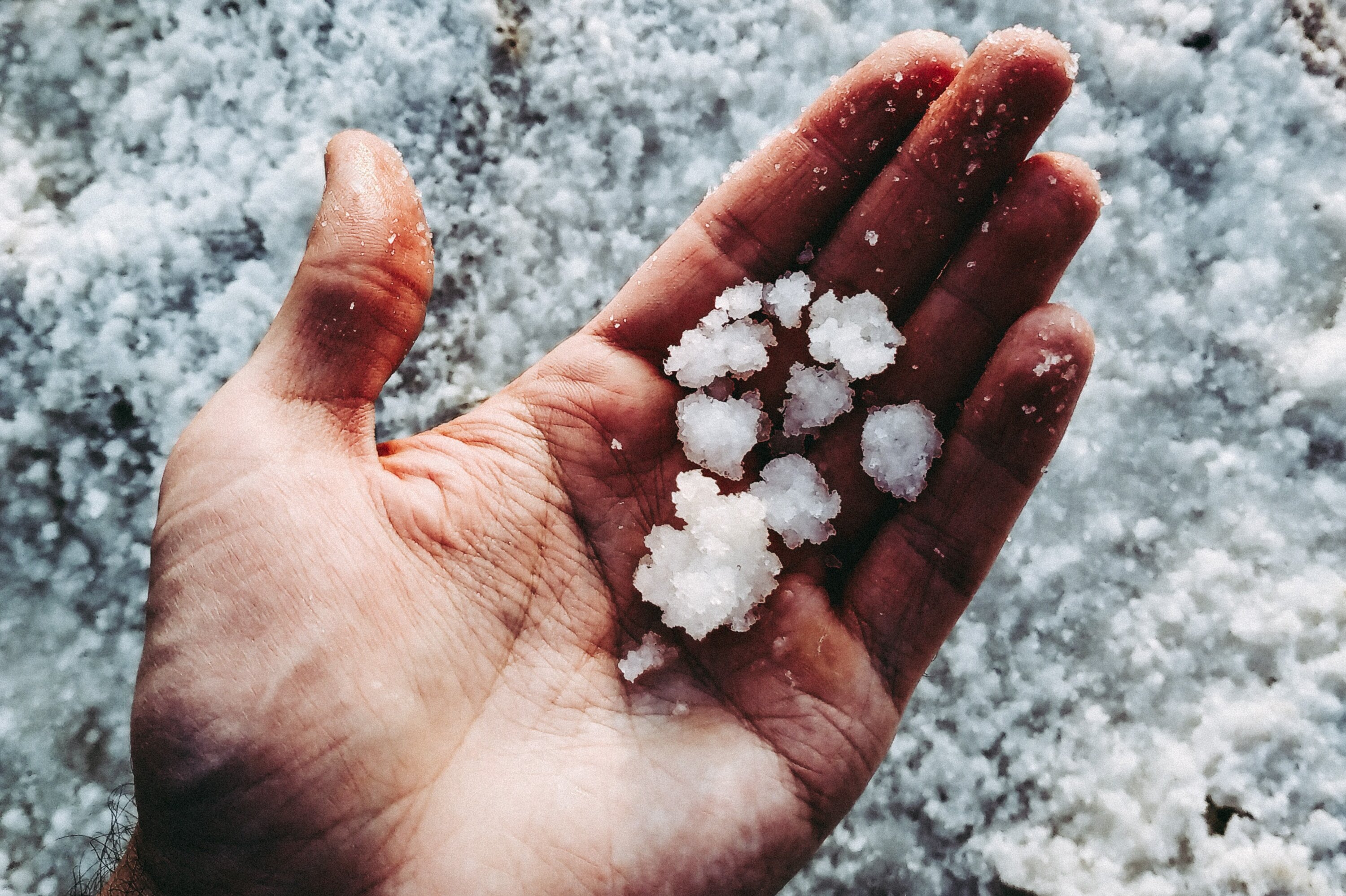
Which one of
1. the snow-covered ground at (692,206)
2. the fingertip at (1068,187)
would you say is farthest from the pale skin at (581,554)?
the snow-covered ground at (692,206)

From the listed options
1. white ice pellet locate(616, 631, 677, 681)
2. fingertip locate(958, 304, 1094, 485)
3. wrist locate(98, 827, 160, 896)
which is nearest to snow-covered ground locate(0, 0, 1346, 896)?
wrist locate(98, 827, 160, 896)

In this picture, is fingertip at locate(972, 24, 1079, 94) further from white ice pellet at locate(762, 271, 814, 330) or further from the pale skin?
white ice pellet at locate(762, 271, 814, 330)

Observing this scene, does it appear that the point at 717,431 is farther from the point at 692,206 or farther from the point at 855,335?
the point at 692,206

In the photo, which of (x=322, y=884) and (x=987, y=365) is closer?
(x=322, y=884)

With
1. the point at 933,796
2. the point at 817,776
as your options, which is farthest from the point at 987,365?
the point at 933,796

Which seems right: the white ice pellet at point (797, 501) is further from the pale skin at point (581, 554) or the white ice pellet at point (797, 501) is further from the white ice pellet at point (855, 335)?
the white ice pellet at point (855, 335)

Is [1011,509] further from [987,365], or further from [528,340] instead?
[528,340]

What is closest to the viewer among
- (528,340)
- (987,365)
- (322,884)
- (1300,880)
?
(322,884)

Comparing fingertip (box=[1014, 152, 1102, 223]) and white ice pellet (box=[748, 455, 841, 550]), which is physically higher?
fingertip (box=[1014, 152, 1102, 223])
